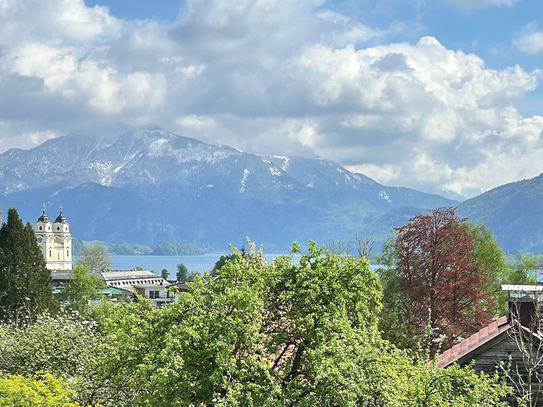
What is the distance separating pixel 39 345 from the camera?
2359cm

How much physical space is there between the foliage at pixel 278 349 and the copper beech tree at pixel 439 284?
15.2 meters

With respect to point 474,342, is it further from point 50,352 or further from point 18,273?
point 18,273

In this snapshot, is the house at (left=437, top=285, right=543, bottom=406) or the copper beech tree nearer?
the house at (left=437, top=285, right=543, bottom=406)

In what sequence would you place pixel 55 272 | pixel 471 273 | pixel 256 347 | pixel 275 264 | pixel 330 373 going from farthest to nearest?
pixel 55 272, pixel 471 273, pixel 275 264, pixel 256 347, pixel 330 373

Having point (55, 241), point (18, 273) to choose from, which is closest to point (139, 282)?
point (55, 241)

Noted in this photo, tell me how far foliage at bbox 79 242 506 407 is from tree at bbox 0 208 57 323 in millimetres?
28385

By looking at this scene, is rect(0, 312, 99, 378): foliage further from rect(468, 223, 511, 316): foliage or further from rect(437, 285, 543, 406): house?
rect(468, 223, 511, 316): foliage

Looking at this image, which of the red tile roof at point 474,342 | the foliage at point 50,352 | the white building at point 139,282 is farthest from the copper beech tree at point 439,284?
the white building at point 139,282

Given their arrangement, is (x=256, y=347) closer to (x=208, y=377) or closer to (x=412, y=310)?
(x=208, y=377)

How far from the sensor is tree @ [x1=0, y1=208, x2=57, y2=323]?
41.9 meters

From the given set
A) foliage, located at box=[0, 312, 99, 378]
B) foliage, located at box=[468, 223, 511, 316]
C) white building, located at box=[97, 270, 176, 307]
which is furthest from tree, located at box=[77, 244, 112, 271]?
foliage, located at box=[0, 312, 99, 378]

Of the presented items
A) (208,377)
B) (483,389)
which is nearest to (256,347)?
(208,377)

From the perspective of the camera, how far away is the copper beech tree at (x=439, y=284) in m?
32.3

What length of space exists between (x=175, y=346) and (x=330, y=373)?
3834 mm
